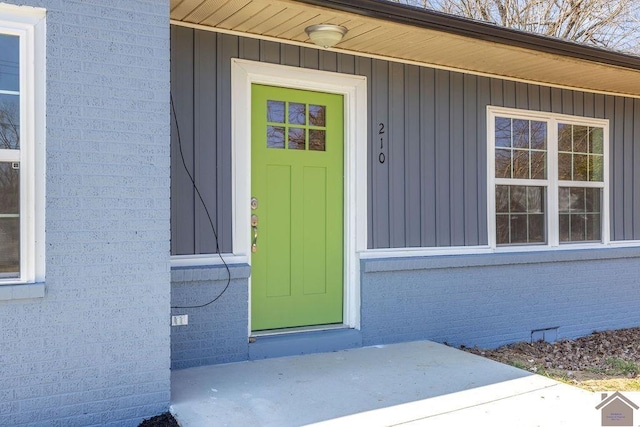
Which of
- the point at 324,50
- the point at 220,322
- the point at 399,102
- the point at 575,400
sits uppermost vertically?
the point at 324,50

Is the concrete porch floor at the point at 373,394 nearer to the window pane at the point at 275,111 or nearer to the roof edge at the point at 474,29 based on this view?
the window pane at the point at 275,111

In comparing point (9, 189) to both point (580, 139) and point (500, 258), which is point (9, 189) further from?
point (580, 139)

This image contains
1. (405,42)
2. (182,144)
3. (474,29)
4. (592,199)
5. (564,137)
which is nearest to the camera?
(182,144)

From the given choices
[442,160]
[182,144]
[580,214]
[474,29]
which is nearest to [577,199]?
[580,214]

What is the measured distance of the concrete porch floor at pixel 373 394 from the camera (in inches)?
134

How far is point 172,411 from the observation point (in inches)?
134

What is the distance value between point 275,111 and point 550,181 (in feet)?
11.2

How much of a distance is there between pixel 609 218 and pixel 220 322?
5.01m

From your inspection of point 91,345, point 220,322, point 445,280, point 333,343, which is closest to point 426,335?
point 445,280

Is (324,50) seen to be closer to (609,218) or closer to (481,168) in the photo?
(481,168)

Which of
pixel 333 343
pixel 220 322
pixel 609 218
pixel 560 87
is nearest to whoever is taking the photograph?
pixel 220 322

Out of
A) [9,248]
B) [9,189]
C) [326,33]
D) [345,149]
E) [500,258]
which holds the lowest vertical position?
[500,258]

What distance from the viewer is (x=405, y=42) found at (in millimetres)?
4793

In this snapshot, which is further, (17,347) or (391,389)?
(391,389)
